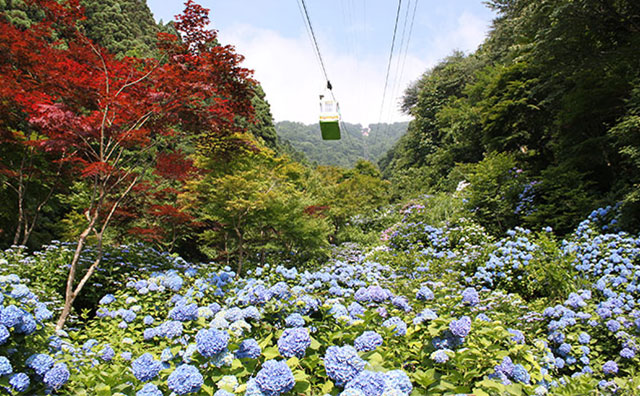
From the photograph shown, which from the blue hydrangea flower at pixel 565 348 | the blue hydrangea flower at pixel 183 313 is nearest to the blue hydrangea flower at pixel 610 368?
the blue hydrangea flower at pixel 565 348

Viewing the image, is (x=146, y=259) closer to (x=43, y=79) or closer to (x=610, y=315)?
(x=43, y=79)

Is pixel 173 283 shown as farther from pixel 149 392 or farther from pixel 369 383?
pixel 369 383

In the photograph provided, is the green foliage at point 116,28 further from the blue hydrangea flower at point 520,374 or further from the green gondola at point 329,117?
the blue hydrangea flower at point 520,374

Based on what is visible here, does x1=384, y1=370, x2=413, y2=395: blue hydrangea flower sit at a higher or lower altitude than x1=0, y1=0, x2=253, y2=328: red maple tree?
lower

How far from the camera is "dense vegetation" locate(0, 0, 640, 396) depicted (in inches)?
52.9

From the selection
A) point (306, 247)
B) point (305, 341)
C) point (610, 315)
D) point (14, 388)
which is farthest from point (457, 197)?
point (14, 388)

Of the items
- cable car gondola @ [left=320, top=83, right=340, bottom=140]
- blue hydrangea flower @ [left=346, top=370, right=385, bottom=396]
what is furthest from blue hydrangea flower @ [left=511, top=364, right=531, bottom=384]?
cable car gondola @ [left=320, top=83, right=340, bottom=140]

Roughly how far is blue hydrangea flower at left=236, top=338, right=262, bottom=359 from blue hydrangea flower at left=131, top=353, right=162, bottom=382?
0.34 m

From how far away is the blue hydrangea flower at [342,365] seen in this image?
3.59 ft

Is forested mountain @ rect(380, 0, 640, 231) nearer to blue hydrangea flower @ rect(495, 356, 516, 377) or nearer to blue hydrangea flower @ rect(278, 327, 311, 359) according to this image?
blue hydrangea flower @ rect(495, 356, 516, 377)

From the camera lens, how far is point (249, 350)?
123 cm

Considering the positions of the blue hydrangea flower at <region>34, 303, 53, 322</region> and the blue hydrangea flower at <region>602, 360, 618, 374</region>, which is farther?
the blue hydrangea flower at <region>602, 360, 618, 374</region>

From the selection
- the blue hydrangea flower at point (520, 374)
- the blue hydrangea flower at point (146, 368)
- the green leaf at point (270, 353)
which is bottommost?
the blue hydrangea flower at point (520, 374)

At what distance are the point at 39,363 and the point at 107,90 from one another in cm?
316
